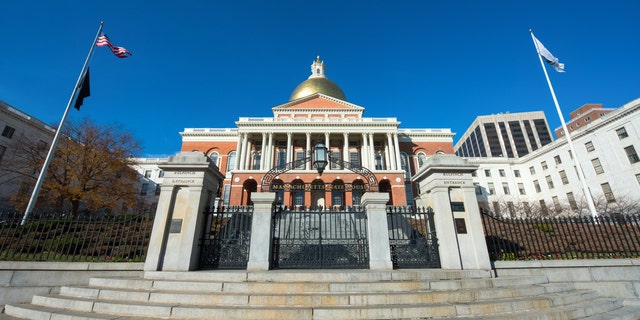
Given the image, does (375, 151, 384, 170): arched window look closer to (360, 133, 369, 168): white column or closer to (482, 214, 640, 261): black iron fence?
(360, 133, 369, 168): white column

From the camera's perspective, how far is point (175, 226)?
23.5 feet

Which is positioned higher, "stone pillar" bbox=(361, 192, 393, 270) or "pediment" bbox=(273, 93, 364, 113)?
"pediment" bbox=(273, 93, 364, 113)

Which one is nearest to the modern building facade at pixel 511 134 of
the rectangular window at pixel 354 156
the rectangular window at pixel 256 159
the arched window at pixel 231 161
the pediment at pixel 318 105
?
the pediment at pixel 318 105

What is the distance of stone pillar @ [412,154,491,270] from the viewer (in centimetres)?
710

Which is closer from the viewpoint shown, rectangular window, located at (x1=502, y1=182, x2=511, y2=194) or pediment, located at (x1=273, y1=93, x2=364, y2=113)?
pediment, located at (x1=273, y1=93, x2=364, y2=113)

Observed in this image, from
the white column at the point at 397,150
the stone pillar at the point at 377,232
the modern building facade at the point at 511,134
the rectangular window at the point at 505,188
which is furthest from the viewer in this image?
the modern building facade at the point at 511,134

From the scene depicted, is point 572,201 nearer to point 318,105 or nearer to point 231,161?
point 318,105

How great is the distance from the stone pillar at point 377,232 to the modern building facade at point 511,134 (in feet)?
366

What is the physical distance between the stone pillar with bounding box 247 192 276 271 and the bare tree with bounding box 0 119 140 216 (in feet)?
76.8

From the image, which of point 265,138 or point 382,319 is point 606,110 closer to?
point 265,138

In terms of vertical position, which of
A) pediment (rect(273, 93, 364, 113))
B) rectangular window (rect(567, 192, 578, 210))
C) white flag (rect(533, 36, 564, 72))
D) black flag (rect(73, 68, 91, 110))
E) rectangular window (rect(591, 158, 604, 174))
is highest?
pediment (rect(273, 93, 364, 113))

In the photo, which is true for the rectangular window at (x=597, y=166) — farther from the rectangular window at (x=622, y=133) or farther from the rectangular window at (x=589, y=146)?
the rectangular window at (x=622, y=133)

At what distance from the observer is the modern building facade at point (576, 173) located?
32.2 metres

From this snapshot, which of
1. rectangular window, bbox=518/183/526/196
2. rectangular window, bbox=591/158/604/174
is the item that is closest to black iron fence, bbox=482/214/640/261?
rectangular window, bbox=591/158/604/174
